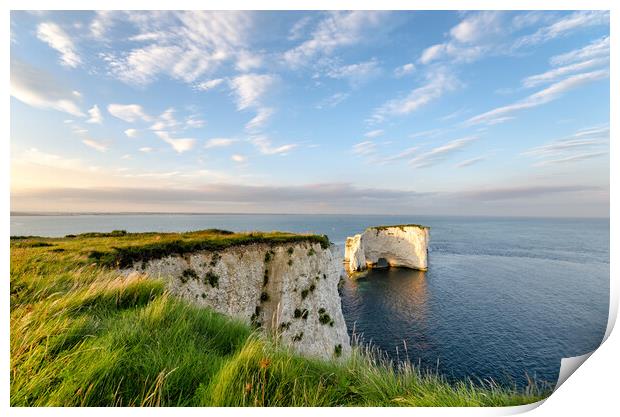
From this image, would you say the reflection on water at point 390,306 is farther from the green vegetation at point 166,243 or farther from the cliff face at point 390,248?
the green vegetation at point 166,243

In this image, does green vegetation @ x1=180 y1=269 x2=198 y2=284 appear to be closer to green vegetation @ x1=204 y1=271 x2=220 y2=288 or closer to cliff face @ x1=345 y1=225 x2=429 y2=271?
green vegetation @ x1=204 y1=271 x2=220 y2=288

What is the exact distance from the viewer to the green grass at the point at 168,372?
2332 millimetres

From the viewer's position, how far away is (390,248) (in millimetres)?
60469

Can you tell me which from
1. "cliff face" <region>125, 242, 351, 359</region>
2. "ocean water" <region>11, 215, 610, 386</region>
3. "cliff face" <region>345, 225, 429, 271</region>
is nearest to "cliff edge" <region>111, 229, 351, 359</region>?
"cliff face" <region>125, 242, 351, 359</region>

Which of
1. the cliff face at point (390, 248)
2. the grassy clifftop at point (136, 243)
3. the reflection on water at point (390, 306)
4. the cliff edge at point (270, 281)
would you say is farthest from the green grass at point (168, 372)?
the cliff face at point (390, 248)

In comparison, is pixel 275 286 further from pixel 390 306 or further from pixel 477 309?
pixel 477 309

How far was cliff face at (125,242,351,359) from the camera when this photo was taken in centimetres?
1138

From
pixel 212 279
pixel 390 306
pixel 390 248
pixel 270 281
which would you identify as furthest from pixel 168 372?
pixel 390 248

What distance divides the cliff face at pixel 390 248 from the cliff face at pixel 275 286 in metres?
40.1

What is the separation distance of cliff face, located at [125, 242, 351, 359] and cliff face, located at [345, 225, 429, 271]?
40.1 meters

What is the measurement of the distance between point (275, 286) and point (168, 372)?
12534 mm
